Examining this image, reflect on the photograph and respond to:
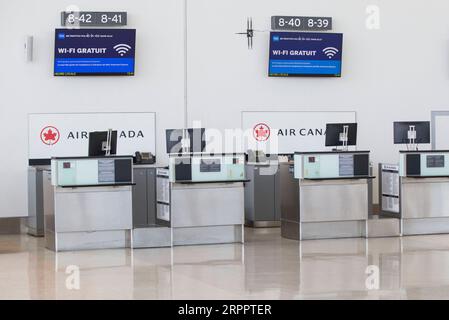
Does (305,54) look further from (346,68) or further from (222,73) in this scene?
(222,73)

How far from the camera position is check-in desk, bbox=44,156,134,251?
11.4m

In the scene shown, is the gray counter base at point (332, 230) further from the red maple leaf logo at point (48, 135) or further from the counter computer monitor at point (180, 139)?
the red maple leaf logo at point (48, 135)

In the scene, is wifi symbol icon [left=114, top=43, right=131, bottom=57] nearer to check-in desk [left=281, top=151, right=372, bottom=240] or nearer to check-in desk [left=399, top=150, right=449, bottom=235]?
check-in desk [left=281, top=151, right=372, bottom=240]

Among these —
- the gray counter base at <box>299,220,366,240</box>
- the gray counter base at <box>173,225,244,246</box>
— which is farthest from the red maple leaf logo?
the gray counter base at <box>299,220,366,240</box>

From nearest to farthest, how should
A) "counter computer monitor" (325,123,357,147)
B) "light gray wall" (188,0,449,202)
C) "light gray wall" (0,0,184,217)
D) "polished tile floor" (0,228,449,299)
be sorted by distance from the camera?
"polished tile floor" (0,228,449,299) < "counter computer monitor" (325,123,357,147) < "light gray wall" (0,0,184,217) < "light gray wall" (188,0,449,202)

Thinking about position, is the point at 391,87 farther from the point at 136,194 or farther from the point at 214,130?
the point at 136,194

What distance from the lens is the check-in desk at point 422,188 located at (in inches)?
501

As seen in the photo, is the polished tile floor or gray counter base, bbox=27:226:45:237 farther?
gray counter base, bbox=27:226:45:237

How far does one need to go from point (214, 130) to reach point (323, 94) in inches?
75.2

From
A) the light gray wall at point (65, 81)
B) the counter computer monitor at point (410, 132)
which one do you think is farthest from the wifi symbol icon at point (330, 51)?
the counter computer monitor at point (410, 132)

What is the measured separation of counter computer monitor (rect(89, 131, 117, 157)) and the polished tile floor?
126 cm

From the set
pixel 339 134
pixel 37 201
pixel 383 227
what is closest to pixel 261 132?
pixel 339 134
